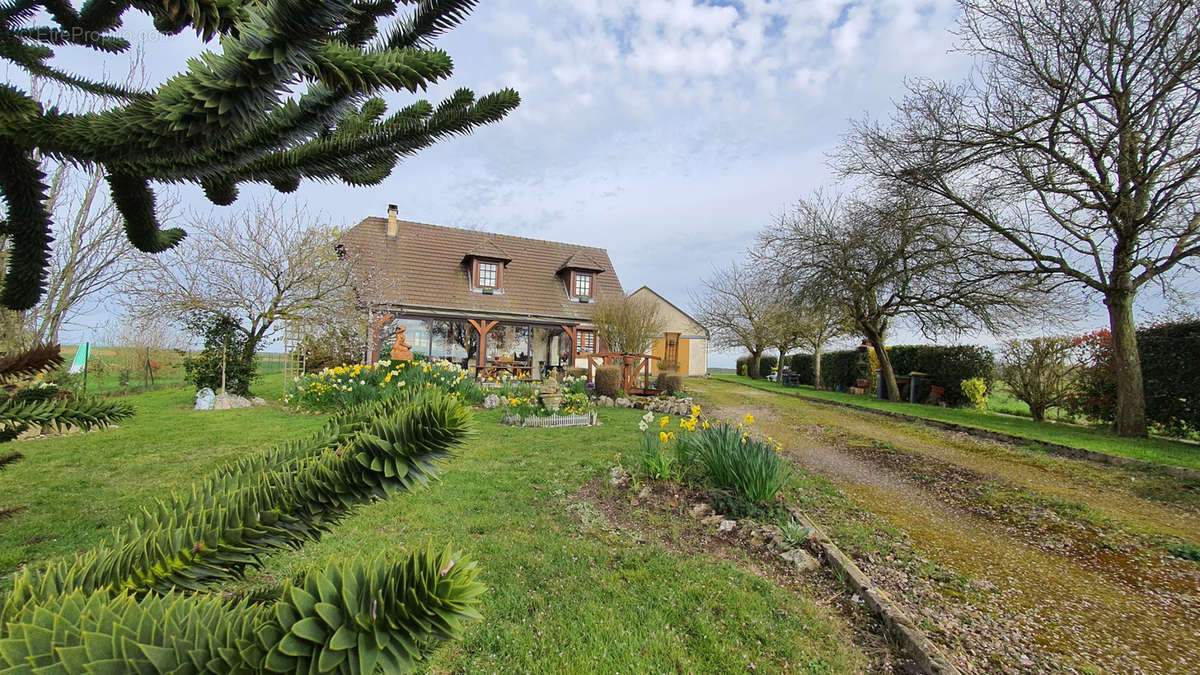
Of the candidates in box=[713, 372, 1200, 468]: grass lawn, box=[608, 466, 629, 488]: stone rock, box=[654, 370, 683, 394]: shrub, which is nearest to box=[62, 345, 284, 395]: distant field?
box=[654, 370, 683, 394]: shrub

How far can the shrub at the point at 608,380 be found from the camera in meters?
17.5

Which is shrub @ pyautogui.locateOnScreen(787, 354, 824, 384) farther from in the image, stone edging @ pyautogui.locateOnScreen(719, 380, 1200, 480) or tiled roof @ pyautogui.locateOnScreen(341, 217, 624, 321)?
stone edging @ pyautogui.locateOnScreen(719, 380, 1200, 480)

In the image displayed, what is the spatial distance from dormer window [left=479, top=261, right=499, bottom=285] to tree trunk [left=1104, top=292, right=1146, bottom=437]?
22078mm

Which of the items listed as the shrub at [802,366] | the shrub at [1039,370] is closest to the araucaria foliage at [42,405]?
the shrub at [1039,370]

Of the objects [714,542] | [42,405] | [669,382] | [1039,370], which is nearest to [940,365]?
[1039,370]

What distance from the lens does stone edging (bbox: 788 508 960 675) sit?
3014 millimetres

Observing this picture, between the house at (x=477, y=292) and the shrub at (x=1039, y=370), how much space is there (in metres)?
16.3

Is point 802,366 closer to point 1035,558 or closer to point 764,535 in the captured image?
point 1035,558

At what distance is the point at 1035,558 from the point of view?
15.8 ft

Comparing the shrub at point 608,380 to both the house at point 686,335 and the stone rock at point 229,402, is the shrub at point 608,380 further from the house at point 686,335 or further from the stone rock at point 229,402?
the house at point 686,335

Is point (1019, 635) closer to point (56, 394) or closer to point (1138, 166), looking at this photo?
point (56, 394)

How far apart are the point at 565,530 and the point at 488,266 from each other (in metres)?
21.0

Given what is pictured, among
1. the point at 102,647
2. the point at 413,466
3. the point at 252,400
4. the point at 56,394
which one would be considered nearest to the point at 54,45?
the point at 56,394

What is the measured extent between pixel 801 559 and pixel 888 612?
3.23 feet
